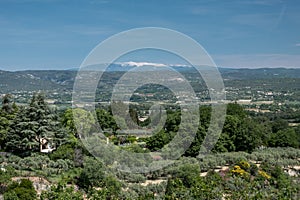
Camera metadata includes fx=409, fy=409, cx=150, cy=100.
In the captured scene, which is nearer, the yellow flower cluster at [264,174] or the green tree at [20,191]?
the green tree at [20,191]

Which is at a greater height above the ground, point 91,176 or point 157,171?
point 91,176

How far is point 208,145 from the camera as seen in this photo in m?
19.9

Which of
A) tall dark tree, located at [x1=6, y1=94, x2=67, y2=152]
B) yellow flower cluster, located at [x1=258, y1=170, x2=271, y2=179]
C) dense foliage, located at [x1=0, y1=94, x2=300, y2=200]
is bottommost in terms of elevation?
yellow flower cluster, located at [x1=258, y1=170, x2=271, y2=179]

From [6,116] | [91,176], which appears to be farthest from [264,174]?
[6,116]

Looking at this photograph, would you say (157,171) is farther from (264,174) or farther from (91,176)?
(264,174)

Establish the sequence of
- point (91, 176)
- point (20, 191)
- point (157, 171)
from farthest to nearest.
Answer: point (157, 171), point (91, 176), point (20, 191)

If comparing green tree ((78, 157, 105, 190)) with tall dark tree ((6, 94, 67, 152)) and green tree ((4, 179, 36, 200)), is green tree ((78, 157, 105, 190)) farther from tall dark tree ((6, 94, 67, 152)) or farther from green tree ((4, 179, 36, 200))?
tall dark tree ((6, 94, 67, 152))

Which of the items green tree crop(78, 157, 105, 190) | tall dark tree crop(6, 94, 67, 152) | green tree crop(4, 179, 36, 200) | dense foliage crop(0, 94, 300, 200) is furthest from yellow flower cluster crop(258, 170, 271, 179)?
tall dark tree crop(6, 94, 67, 152)

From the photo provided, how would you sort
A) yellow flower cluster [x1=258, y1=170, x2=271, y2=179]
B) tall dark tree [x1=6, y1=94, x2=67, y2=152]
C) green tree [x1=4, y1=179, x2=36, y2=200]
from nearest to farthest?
green tree [x1=4, y1=179, x2=36, y2=200]
yellow flower cluster [x1=258, y1=170, x2=271, y2=179]
tall dark tree [x1=6, y1=94, x2=67, y2=152]

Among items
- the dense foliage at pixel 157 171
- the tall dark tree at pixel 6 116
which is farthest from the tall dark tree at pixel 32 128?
the tall dark tree at pixel 6 116

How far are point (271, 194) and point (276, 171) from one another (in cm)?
306

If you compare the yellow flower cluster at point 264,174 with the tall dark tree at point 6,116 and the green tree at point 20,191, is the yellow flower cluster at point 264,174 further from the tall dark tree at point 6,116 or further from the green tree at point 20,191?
the tall dark tree at point 6,116

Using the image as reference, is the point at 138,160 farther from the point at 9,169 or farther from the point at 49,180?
the point at 9,169

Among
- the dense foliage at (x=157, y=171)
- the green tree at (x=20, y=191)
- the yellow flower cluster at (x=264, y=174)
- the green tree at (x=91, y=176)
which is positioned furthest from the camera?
the yellow flower cluster at (x=264, y=174)
